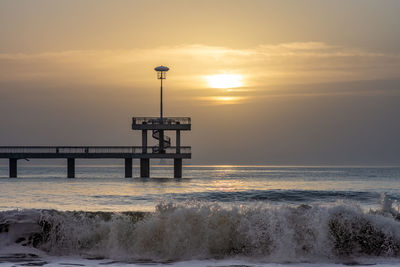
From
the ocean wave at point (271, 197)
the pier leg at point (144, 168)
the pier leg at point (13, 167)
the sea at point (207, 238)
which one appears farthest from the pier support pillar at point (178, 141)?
the sea at point (207, 238)

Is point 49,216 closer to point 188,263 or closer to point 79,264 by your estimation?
point 79,264

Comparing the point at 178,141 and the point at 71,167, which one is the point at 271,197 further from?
the point at 71,167

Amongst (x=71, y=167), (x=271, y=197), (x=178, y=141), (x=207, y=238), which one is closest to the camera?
(x=207, y=238)

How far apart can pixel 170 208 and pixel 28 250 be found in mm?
3195

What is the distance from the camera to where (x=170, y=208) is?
42.8 ft

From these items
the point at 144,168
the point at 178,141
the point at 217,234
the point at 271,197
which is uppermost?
the point at 178,141

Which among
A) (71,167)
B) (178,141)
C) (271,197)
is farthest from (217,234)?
(71,167)

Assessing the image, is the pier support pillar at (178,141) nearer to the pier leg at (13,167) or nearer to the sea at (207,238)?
the pier leg at (13,167)

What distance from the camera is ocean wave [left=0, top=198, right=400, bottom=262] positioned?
472 inches

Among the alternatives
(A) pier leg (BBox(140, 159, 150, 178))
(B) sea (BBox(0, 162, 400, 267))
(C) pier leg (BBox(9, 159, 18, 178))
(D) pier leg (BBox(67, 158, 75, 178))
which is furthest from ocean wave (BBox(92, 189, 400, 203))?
(C) pier leg (BBox(9, 159, 18, 178))

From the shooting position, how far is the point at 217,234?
12.4m

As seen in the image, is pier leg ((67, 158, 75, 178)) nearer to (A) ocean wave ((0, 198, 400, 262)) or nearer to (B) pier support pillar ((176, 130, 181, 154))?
(B) pier support pillar ((176, 130, 181, 154))

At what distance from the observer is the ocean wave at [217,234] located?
1198 centimetres

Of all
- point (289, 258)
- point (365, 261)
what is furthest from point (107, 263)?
point (365, 261)
